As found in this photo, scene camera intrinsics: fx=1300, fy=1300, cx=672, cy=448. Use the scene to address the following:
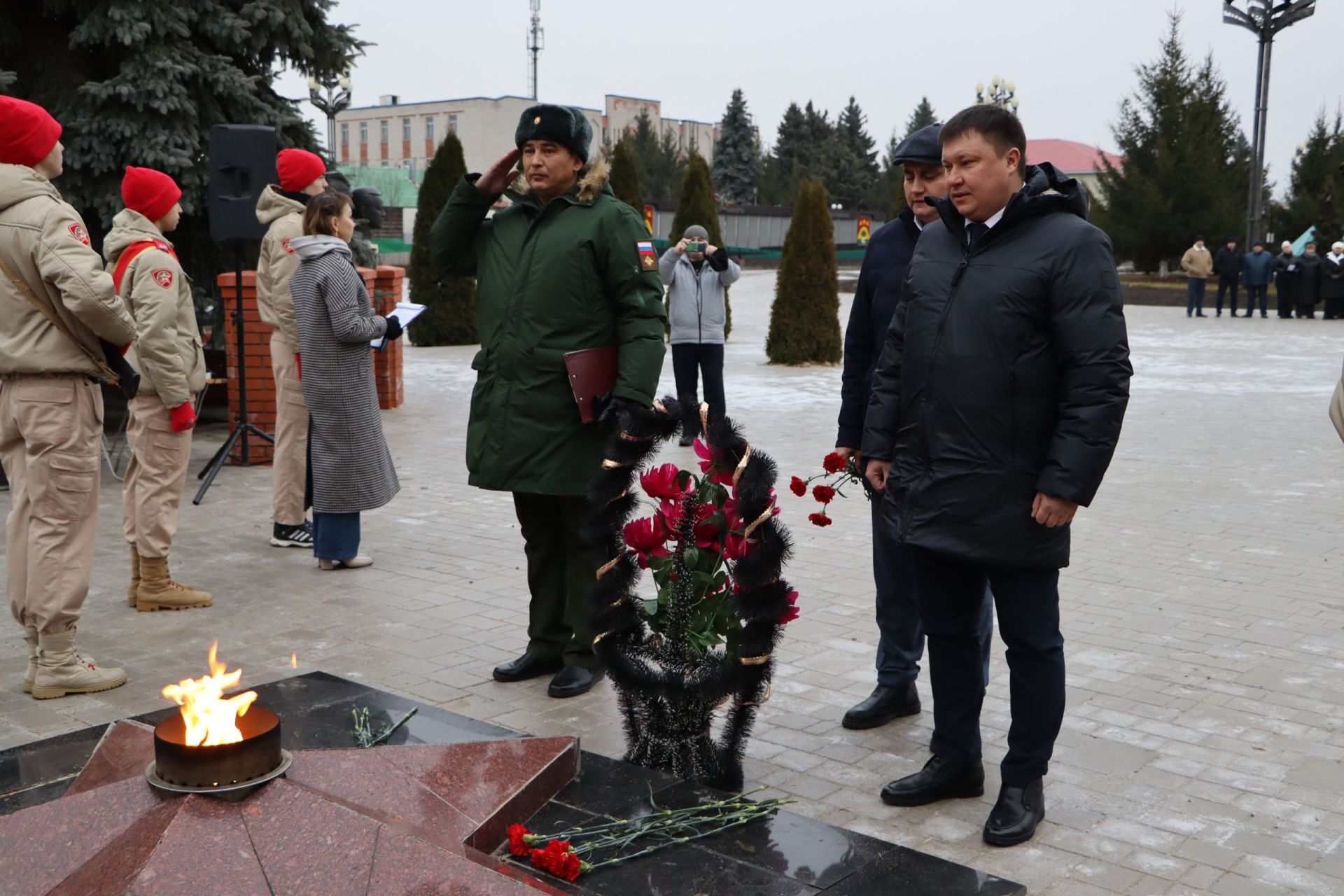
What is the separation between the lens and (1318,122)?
39906 millimetres

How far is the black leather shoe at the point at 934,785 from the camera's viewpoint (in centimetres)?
376

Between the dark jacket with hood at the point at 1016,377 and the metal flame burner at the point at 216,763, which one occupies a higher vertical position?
the dark jacket with hood at the point at 1016,377

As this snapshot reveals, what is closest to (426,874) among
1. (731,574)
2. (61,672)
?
(731,574)

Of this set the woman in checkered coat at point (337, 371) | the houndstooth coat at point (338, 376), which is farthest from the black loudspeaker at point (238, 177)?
the houndstooth coat at point (338, 376)

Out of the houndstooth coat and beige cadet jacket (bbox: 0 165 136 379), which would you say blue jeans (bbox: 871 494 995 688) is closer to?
beige cadet jacket (bbox: 0 165 136 379)

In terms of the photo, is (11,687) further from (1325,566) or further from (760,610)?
(1325,566)

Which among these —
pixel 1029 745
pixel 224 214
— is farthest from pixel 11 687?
pixel 224 214

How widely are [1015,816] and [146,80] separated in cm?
948

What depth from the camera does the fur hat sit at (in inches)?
180

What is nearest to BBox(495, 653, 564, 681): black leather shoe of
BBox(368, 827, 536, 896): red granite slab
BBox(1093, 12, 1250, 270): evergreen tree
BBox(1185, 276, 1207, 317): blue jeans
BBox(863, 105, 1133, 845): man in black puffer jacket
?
BBox(863, 105, 1133, 845): man in black puffer jacket

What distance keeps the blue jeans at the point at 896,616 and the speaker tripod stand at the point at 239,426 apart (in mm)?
4887

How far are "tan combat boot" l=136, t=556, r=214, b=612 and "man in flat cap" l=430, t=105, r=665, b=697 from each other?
2.01 meters

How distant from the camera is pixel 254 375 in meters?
10.4

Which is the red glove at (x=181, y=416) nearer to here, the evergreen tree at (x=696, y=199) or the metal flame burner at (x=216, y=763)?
the metal flame burner at (x=216, y=763)
